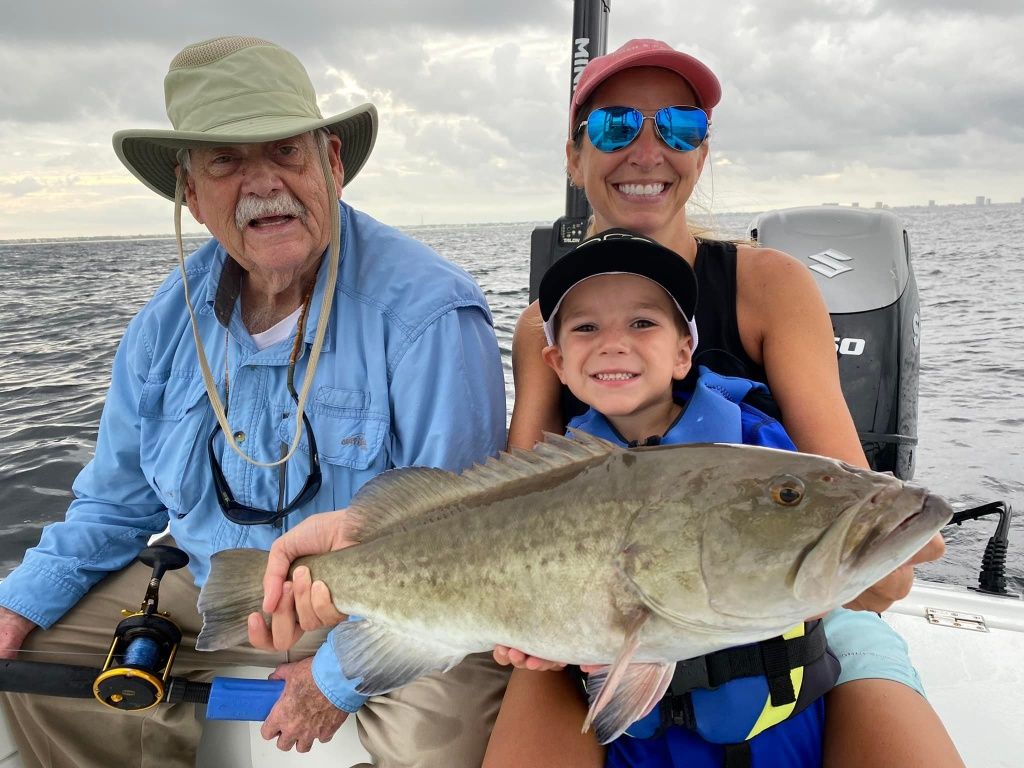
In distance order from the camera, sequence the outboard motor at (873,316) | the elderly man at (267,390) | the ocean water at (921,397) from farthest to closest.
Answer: the ocean water at (921,397), the outboard motor at (873,316), the elderly man at (267,390)

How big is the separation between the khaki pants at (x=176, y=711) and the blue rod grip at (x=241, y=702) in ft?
1.04

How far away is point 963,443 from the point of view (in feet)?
26.5

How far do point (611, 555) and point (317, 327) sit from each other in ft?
5.14

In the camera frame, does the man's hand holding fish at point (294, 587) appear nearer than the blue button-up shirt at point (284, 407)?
Yes

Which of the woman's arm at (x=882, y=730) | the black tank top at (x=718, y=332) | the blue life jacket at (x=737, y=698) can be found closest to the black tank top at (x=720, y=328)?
the black tank top at (x=718, y=332)

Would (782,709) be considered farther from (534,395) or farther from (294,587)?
(294,587)

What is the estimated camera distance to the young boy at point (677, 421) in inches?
77.0

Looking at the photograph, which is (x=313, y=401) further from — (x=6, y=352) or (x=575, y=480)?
(x=6, y=352)

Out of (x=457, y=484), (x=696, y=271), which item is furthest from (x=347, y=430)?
(x=696, y=271)

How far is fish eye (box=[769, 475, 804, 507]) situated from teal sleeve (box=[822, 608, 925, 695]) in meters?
1.01

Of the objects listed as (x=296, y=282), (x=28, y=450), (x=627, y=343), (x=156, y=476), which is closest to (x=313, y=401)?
(x=296, y=282)

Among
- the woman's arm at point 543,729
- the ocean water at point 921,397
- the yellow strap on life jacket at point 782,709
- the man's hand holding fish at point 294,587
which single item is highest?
the man's hand holding fish at point 294,587

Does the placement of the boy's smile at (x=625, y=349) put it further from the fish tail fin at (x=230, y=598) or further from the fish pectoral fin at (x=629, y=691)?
the fish tail fin at (x=230, y=598)

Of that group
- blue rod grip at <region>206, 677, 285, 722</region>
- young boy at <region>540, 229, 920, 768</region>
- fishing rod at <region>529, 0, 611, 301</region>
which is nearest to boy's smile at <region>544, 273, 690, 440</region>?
young boy at <region>540, 229, 920, 768</region>
